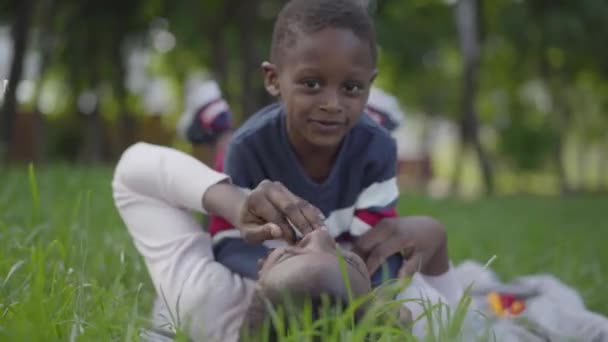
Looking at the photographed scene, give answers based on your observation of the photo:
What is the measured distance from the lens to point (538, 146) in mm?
23438

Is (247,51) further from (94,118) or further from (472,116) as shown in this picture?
(472,116)

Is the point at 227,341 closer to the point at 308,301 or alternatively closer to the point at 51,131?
the point at 308,301

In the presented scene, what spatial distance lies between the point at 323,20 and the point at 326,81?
0.51 ft

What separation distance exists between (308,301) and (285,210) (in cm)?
24

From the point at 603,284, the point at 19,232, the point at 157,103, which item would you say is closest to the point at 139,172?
the point at 19,232

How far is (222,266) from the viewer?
2.01m

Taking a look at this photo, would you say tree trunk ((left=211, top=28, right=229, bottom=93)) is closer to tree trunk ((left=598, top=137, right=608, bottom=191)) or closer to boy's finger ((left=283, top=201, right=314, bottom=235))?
boy's finger ((left=283, top=201, right=314, bottom=235))

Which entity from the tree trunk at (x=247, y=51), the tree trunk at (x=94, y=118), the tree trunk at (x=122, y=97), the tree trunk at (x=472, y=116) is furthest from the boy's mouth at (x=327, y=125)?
the tree trunk at (x=122, y=97)

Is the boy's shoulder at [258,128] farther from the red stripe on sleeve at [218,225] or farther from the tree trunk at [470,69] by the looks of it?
the tree trunk at [470,69]

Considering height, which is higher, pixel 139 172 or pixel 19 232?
pixel 139 172

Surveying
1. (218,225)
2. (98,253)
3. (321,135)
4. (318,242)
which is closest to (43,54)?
(98,253)

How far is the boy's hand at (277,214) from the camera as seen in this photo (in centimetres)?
155

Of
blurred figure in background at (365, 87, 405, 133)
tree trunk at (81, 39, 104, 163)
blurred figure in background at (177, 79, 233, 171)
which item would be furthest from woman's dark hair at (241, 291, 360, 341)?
tree trunk at (81, 39, 104, 163)

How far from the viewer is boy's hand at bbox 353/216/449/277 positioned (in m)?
1.94
